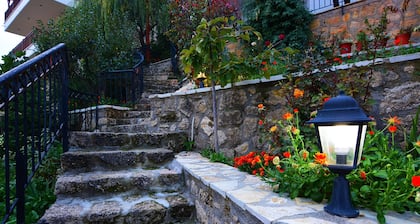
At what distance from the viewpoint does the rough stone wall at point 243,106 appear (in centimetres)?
161

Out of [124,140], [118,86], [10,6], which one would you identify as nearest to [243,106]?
[124,140]

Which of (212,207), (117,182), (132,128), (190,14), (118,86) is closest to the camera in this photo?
(212,207)

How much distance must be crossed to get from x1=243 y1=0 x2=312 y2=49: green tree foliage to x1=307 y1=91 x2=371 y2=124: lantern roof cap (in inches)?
147

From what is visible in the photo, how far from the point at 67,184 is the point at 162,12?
6599mm

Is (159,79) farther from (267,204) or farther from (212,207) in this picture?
(267,204)

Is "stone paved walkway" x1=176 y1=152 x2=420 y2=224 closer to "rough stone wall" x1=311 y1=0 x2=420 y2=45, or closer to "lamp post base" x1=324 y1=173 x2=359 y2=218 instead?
"lamp post base" x1=324 y1=173 x2=359 y2=218

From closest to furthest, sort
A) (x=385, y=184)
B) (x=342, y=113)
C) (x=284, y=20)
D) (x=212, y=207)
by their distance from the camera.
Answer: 1. (x=342, y=113)
2. (x=385, y=184)
3. (x=212, y=207)
4. (x=284, y=20)

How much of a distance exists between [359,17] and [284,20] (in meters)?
1.18

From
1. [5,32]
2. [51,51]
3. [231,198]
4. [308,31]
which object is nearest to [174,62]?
[308,31]

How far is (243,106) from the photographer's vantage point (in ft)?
8.18

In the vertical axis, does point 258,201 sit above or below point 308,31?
below

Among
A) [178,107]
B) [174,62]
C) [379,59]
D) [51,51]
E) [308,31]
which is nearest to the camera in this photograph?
[379,59]

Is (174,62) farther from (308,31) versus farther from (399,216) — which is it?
(399,216)

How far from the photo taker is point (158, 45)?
885cm
